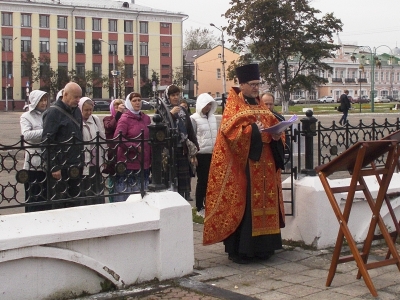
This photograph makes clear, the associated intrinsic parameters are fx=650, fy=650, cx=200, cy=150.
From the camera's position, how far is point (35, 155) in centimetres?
502

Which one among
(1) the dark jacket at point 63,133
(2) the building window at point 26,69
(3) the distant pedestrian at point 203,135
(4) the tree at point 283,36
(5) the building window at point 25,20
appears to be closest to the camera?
(1) the dark jacket at point 63,133

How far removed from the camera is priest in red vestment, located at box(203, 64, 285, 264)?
19.1 ft

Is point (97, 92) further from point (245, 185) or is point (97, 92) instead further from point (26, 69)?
point (245, 185)

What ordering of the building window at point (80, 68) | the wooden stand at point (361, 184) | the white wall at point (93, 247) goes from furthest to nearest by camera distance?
the building window at point (80, 68) → the wooden stand at point (361, 184) → the white wall at point (93, 247)

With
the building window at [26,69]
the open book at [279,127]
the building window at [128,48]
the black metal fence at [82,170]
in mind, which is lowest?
the black metal fence at [82,170]

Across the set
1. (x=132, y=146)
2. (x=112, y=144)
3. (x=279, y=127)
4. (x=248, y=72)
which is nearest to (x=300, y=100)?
(x=248, y=72)

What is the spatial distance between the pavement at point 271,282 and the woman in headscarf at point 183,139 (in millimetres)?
1806

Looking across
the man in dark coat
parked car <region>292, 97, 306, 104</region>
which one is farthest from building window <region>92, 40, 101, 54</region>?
the man in dark coat

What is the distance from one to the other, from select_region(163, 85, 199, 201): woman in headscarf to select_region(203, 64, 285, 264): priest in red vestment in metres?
1.84

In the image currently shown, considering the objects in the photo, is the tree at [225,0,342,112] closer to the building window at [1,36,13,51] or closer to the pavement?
the building window at [1,36,13,51]

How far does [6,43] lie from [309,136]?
2697 inches

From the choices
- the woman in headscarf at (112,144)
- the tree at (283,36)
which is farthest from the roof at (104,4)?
the woman in headscarf at (112,144)

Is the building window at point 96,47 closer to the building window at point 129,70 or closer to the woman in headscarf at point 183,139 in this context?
the building window at point 129,70

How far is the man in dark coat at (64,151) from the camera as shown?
5.05 m
